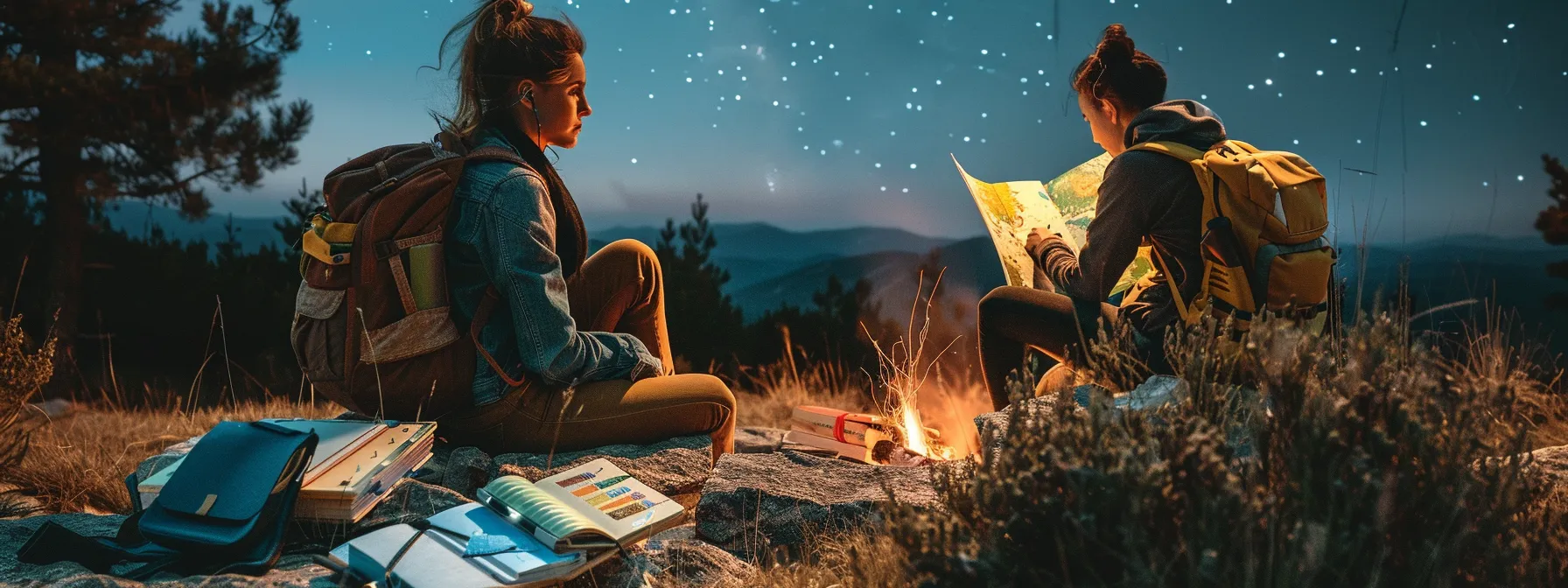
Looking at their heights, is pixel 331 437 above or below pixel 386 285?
below

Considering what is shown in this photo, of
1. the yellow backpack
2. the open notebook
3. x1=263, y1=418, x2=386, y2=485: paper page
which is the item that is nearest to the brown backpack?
x1=263, y1=418, x2=386, y2=485: paper page

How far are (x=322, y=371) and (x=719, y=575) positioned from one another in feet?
4.50

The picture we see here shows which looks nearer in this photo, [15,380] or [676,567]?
[676,567]

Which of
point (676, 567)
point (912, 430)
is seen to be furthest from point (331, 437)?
point (912, 430)

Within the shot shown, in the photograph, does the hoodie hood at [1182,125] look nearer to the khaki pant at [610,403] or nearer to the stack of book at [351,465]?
the khaki pant at [610,403]

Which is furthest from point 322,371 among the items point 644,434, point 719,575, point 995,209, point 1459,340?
point 1459,340

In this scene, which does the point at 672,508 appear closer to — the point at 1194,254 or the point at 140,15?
the point at 1194,254

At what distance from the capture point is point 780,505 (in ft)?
9.20

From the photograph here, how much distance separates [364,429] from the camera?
2744mm

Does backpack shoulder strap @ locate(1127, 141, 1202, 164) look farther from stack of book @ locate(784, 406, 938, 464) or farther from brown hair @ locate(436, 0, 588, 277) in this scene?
brown hair @ locate(436, 0, 588, 277)

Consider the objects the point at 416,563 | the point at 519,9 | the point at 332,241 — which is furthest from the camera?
the point at 519,9

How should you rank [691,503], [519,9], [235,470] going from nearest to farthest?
[235,470], [519,9], [691,503]

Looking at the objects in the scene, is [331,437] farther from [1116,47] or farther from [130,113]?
[130,113]

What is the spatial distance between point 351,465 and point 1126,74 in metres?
2.70
